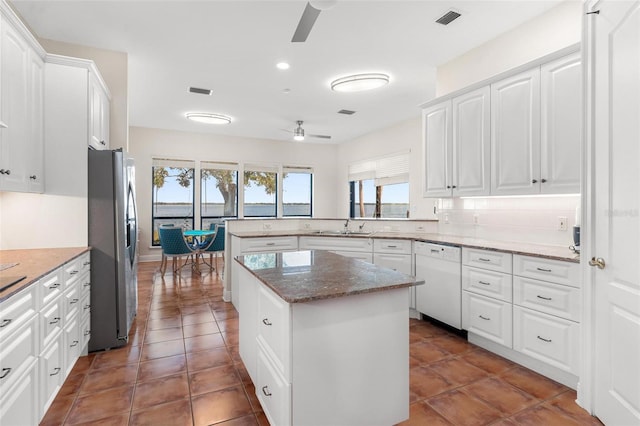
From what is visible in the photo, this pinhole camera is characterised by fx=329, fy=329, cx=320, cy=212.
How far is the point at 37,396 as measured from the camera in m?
1.72

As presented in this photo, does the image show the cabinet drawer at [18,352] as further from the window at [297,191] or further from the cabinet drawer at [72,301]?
the window at [297,191]

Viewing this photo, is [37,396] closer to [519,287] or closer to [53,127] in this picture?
[53,127]

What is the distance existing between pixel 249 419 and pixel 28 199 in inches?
97.0

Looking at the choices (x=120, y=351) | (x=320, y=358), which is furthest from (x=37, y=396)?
(x=320, y=358)

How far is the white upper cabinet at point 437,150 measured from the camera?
136 inches

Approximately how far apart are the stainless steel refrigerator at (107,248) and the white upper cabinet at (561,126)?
348 centimetres

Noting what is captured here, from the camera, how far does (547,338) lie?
2328 mm

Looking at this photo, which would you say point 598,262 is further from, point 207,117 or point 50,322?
point 207,117

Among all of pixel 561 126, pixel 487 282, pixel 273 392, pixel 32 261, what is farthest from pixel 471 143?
pixel 32 261

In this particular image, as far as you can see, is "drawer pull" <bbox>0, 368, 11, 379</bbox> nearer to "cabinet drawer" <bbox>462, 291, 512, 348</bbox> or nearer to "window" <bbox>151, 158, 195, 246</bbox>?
"cabinet drawer" <bbox>462, 291, 512, 348</bbox>

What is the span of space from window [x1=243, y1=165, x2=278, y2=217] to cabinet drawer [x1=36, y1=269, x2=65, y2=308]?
19.3 ft

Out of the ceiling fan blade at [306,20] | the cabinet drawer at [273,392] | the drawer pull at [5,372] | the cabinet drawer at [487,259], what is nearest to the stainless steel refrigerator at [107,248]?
the drawer pull at [5,372]

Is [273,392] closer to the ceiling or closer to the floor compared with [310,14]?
closer to the floor

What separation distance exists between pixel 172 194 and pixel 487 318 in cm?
663
